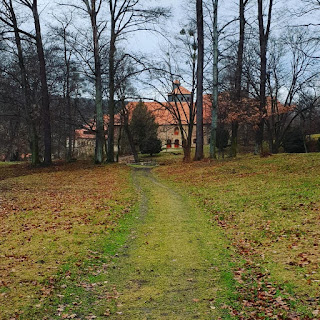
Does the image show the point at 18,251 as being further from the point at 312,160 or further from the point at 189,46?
the point at 189,46

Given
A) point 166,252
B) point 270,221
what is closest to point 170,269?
point 166,252

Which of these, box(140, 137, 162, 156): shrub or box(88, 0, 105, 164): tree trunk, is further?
box(140, 137, 162, 156): shrub

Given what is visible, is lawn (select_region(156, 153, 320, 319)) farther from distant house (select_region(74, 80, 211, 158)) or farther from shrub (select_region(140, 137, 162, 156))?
shrub (select_region(140, 137, 162, 156))

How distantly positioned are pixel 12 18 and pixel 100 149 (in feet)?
34.5

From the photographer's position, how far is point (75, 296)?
5.24m

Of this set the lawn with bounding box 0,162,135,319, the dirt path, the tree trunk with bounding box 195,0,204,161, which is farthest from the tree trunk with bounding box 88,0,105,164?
the dirt path

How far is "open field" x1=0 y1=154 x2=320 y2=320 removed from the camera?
487cm

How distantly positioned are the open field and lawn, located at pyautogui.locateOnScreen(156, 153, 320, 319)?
0.02 meters

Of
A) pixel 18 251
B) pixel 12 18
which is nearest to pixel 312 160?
pixel 18 251

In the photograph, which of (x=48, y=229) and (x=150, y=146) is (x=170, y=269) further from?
(x=150, y=146)

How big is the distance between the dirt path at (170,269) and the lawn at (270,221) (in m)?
0.48

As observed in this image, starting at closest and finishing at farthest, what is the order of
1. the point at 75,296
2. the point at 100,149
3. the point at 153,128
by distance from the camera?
1. the point at 75,296
2. the point at 100,149
3. the point at 153,128

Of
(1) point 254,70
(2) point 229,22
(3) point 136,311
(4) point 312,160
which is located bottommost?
(3) point 136,311

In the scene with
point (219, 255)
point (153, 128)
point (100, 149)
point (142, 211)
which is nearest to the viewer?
point (219, 255)
